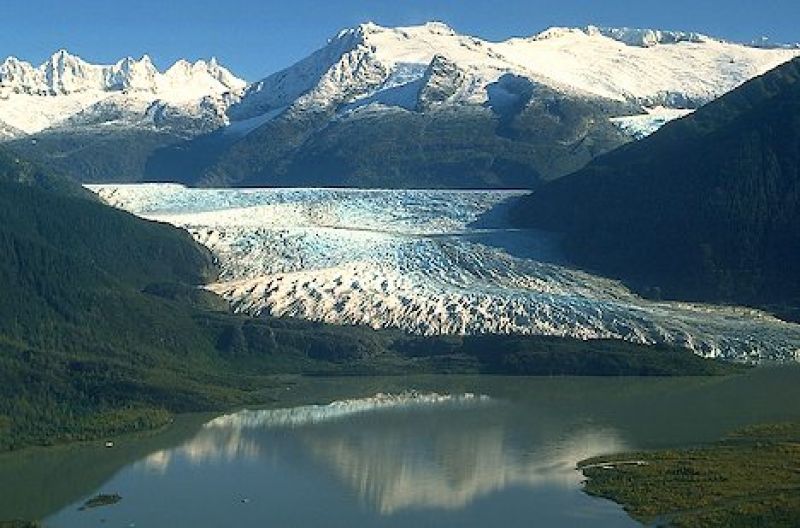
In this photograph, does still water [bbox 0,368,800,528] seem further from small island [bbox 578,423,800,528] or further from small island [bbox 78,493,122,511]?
small island [bbox 578,423,800,528]

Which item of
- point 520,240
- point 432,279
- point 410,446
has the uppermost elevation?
point 520,240

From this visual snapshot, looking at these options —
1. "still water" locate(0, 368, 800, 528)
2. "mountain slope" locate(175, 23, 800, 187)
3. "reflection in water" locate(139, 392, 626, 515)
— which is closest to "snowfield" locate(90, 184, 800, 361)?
"still water" locate(0, 368, 800, 528)

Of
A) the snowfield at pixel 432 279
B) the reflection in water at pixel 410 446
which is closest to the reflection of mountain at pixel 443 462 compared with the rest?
the reflection in water at pixel 410 446

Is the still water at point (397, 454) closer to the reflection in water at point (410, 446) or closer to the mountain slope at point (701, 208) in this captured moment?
the reflection in water at point (410, 446)

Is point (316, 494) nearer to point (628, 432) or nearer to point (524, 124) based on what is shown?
point (628, 432)

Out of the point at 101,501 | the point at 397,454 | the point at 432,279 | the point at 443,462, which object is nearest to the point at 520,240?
the point at 432,279

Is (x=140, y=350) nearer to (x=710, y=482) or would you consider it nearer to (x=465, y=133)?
(x=710, y=482)
